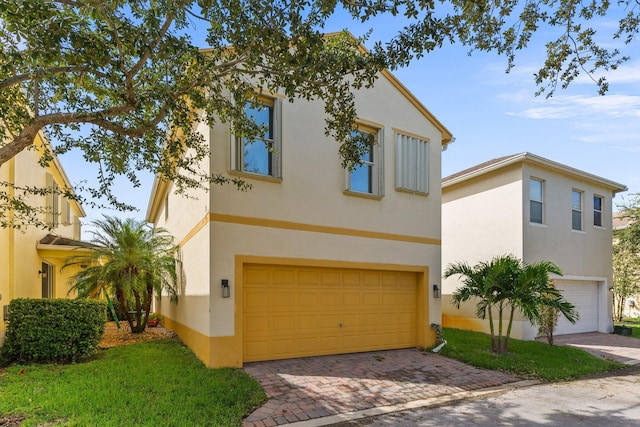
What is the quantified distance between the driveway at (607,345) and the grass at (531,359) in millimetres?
1024

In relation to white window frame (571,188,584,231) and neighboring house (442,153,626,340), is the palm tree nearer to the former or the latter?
neighboring house (442,153,626,340)

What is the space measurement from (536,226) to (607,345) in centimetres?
435

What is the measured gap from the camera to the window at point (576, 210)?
15.5 meters

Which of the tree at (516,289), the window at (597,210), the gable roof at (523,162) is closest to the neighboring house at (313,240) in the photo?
the tree at (516,289)

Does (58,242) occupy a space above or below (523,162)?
below

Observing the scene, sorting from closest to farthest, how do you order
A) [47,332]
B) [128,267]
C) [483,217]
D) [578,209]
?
1. [47,332]
2. [128,267]
3. [483,217]
4. [578,209]

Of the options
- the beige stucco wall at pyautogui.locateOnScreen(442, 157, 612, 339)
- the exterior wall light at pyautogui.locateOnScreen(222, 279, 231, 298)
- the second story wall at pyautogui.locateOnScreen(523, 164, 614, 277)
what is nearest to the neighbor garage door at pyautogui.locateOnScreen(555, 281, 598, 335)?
the beige stucco wall at pyautogui.locateOnScreen(442, 157, 612, 339)

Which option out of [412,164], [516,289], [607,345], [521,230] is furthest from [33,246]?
[607,345]

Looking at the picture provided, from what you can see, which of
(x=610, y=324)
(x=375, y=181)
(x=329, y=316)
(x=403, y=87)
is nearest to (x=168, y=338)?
(x=329, y=316)

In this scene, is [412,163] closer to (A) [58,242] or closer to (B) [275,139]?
(B) [275,139]

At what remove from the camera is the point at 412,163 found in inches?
441

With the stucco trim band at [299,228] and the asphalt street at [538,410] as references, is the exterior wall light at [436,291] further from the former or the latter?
the asphalt street at [538,410]

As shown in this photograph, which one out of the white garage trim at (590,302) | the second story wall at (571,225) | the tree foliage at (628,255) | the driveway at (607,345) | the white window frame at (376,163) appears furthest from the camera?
the tree foliage at (628,255)

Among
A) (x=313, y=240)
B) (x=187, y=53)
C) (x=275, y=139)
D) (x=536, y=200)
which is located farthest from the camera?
(x=536, y=200)
